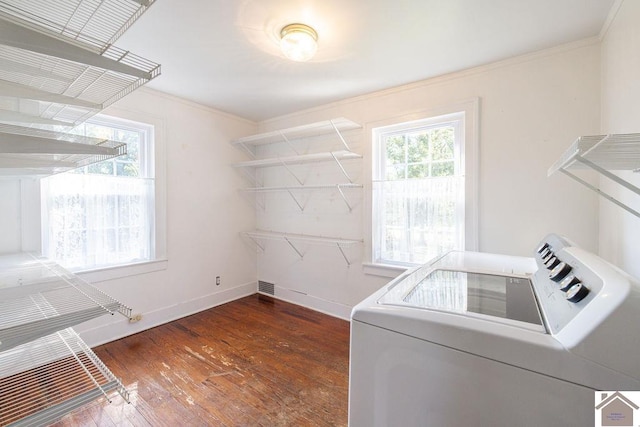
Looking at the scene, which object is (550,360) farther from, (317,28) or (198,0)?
(198,0)

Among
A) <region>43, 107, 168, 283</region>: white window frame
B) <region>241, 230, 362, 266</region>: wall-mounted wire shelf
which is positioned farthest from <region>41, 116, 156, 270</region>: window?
<region>241, 230, 362, 266</region>: wall-mounted wire shelf

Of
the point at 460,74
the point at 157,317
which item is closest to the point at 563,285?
the point at 460,74

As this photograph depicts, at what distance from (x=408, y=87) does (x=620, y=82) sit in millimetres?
1418

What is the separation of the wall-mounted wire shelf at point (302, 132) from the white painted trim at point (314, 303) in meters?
1.72

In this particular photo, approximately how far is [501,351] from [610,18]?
2156 millimetres

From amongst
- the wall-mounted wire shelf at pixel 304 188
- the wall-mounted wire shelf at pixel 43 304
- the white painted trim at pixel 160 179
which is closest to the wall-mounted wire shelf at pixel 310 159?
the wall-mounted wire shelf at pixel 304 188

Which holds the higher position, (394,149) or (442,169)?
(394,149)

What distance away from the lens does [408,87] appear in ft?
8.48

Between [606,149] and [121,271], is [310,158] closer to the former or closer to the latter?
[121,271]

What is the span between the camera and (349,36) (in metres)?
1.83

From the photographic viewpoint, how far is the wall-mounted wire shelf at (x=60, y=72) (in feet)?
2.27

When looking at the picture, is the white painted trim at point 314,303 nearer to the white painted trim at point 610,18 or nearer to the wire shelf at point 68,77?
the wire shelf at point 68,77

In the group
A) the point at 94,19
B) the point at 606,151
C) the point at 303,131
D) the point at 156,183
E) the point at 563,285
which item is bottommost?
the point at 563,285

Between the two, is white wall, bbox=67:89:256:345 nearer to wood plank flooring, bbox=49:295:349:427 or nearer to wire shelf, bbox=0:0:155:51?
wood plank flooring, bbox=49:295:349:427
